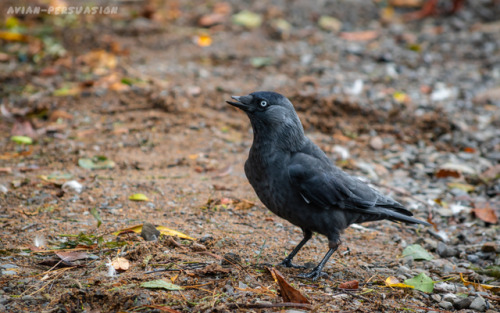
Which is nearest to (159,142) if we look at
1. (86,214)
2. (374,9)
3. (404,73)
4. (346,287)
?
(86,214)

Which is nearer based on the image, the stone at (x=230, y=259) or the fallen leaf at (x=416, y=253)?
the stone at (x=230, y=259)

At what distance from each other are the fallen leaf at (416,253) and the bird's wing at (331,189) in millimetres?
396

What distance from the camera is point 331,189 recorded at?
13.4ft

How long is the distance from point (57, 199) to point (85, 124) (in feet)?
6.77

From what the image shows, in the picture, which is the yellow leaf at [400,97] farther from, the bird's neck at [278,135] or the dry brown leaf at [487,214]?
the bird's neck at [278,135]

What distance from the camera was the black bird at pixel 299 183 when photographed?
3.95 metres

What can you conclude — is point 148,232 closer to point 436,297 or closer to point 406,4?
point 436,297

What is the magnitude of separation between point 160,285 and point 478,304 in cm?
208

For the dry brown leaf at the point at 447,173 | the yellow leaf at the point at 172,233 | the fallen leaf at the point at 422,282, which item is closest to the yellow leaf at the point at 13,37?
the yellow leaf at the point at 172,233

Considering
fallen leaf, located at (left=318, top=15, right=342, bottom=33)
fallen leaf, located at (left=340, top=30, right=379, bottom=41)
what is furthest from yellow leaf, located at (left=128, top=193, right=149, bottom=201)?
fallen leaf, located at (left=318, top=15, right=342, bottom=33)

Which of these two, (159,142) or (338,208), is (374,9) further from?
(338,208)

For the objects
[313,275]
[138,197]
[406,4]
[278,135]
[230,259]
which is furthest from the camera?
[406,4]

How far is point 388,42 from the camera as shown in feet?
32.1

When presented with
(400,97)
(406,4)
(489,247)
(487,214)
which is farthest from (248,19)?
(489,247)
